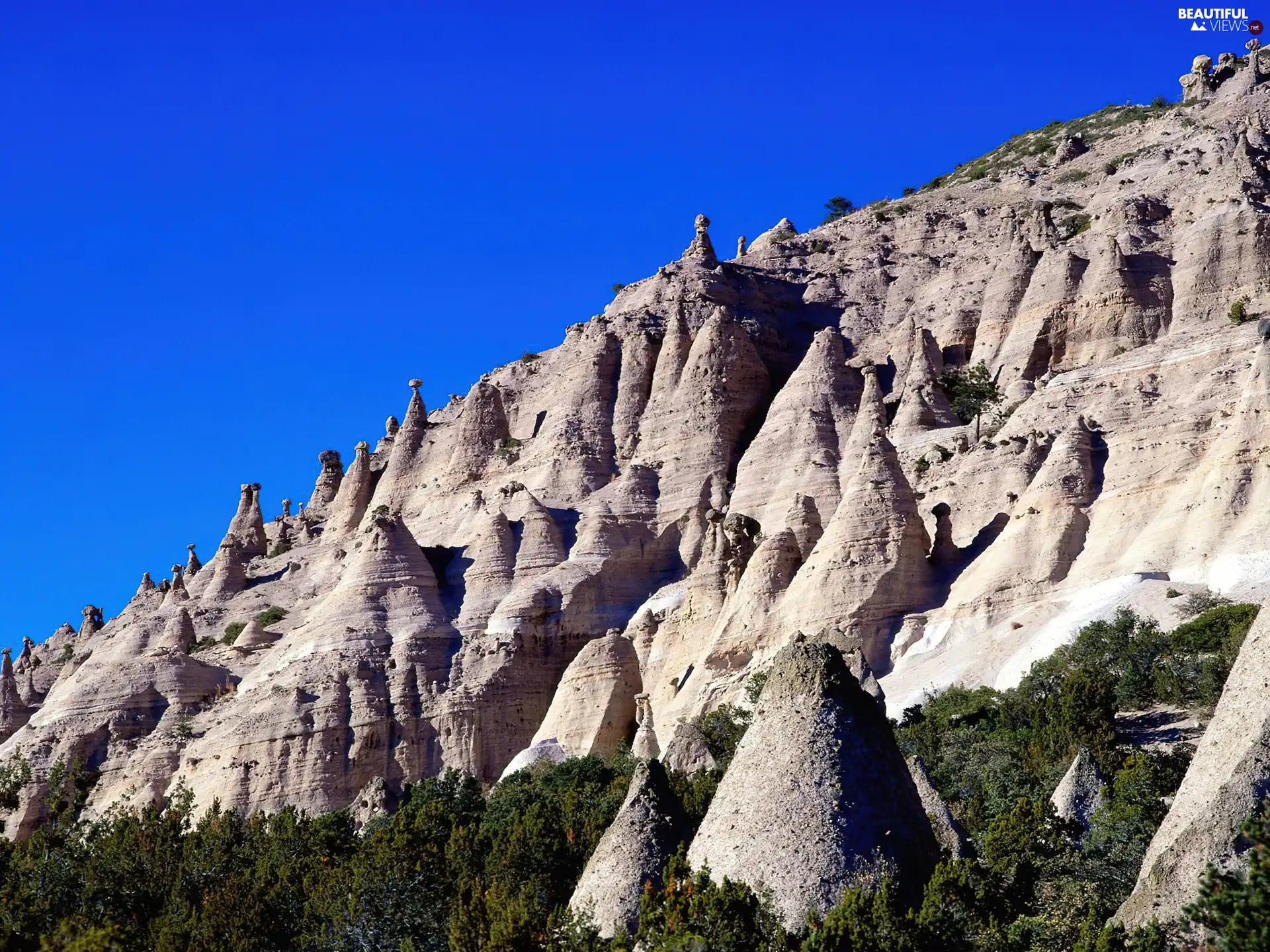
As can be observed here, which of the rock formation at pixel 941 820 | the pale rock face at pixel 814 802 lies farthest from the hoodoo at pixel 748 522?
the pale rock face at pixel 814 802

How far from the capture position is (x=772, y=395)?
7488 centimetres

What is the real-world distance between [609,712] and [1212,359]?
22751 millimetres

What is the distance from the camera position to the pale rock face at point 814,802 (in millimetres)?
19781

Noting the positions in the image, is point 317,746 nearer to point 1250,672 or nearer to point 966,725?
point 966,725

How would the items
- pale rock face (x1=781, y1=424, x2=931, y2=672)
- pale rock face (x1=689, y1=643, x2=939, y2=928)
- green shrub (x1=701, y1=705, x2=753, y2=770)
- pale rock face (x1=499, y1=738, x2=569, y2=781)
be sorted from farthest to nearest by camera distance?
pale rock face (x1=499, y1=738, x2=569, y2=781), pale rock face (x1=781, y1=424, x2=931, y2=672), green shrub (x1=701, y1=705, x2=753, y2=770), pale rock face (x1=689, y1=643, x2=939, y2=928)

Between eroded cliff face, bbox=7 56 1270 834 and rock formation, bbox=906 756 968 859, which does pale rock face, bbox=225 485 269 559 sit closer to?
eroded cliff face, bbox=7 56 1270 834

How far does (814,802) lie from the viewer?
20031 millimetres

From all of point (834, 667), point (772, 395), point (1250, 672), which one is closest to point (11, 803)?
point (772, 395)

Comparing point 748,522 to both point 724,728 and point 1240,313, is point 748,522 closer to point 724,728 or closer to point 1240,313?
point 724,728

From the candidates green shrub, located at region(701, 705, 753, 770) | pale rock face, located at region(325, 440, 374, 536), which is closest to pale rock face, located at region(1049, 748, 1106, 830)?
green shrub, located at region(701, 705, 753, 770)

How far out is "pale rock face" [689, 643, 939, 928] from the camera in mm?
19781

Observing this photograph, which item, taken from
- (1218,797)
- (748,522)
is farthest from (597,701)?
(1218,797)

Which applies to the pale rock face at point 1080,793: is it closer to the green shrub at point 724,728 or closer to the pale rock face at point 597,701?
the green shrub at point 724,728

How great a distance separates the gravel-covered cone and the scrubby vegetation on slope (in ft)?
1.38
